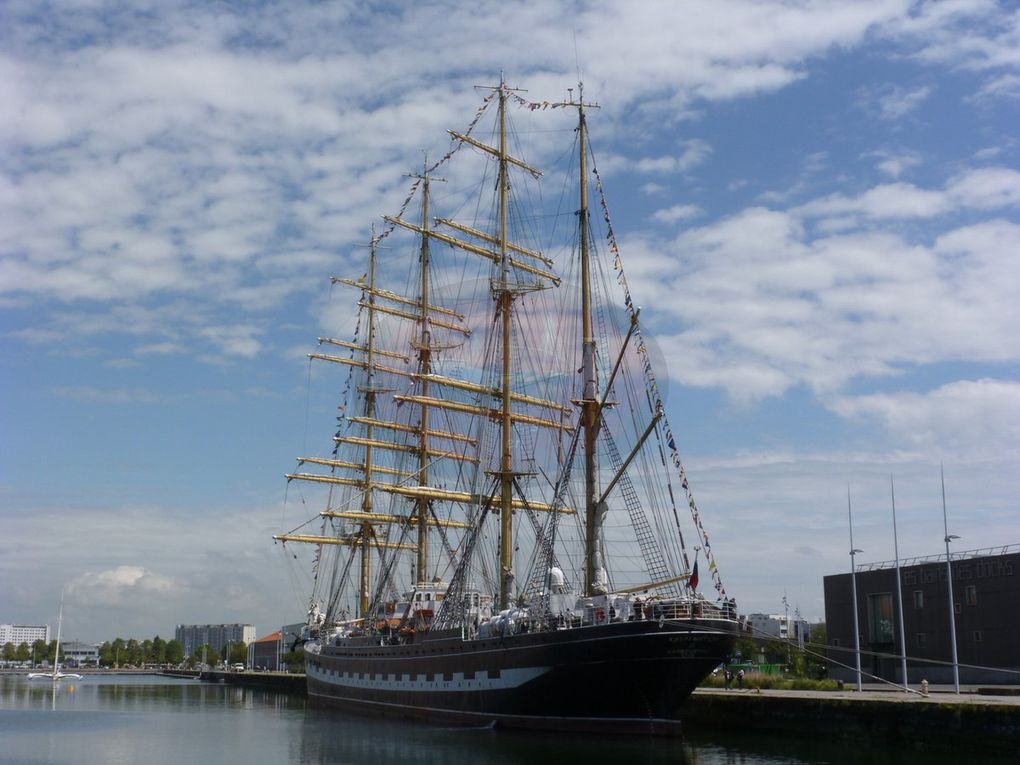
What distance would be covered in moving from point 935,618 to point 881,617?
453 cm

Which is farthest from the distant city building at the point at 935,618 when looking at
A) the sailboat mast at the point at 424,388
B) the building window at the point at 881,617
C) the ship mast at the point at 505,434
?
the sailboat mast at the point at 424,388

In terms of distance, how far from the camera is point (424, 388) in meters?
76.9

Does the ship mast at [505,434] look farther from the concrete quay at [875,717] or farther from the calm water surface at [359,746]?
the concrete quay at [875,717]

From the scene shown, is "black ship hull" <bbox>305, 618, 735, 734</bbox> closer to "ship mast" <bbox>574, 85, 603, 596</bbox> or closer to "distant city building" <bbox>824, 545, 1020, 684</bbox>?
"ship mast" <bbox>574, 85, 603, 596</bbox>

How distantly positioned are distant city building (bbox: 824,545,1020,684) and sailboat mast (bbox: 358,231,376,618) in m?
39.2

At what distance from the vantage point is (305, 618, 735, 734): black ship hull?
1587 inches

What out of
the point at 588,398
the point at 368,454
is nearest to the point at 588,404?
the point at 588,398

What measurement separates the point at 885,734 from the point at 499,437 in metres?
27.2

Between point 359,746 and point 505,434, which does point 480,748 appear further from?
point 505,434

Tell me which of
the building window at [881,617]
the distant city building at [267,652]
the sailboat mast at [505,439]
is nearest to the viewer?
the sailboat mast at [505,439]

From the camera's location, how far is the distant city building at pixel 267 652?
589 ft

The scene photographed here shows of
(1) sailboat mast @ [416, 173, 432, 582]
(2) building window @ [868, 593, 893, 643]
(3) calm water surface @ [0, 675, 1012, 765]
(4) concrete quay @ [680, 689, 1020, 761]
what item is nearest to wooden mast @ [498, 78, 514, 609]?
(3) calm water surface @ [0, 675, 1012, 765]

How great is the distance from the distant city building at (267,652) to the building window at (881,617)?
422ft

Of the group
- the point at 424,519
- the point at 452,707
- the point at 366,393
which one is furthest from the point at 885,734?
the point at 366,393
